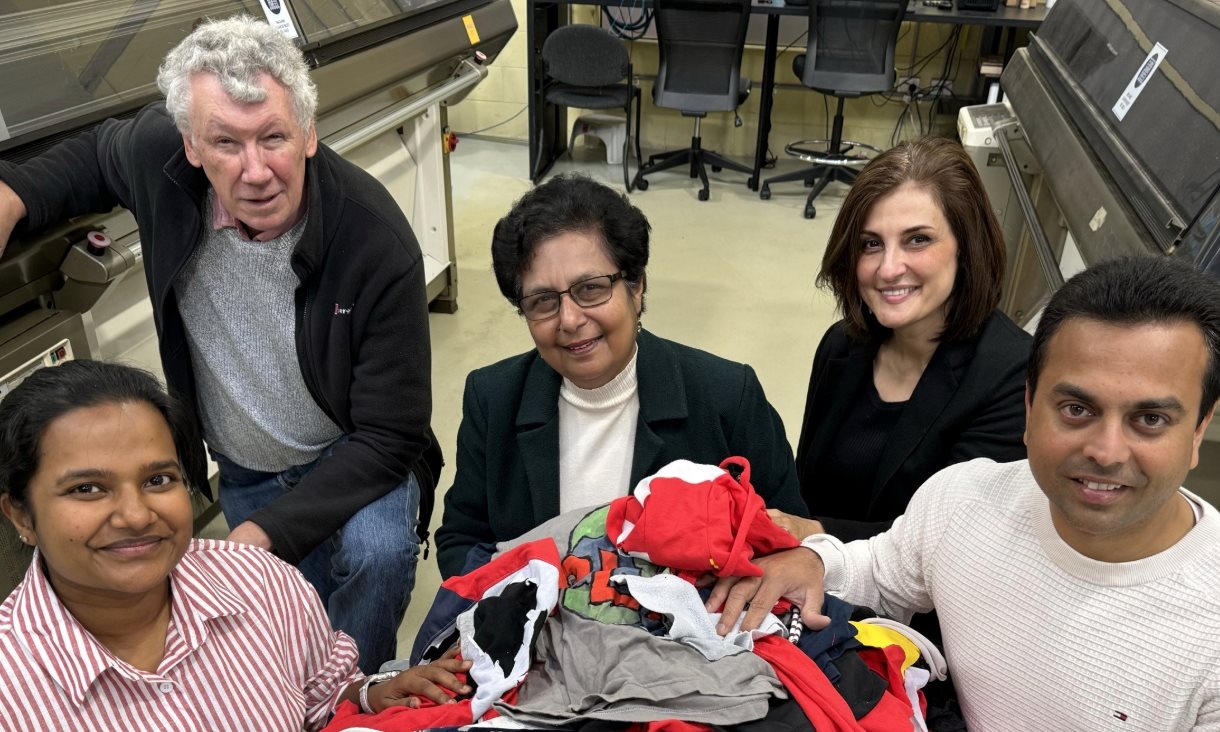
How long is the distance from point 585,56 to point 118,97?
11.8ft

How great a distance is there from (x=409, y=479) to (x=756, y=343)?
2232 millimetres

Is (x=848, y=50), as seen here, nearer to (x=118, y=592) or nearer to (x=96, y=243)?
(x=96, y=243)

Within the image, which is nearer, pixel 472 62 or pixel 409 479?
pixel 409 479

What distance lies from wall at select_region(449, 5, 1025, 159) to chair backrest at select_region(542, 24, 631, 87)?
0.96 meters

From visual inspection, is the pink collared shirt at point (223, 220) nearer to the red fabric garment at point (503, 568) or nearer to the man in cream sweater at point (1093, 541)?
the red fabric garment at point (503, 568)

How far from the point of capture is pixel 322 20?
2.76 metres

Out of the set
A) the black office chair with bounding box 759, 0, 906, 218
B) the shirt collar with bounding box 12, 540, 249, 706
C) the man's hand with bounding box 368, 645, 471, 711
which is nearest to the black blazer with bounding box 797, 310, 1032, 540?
the man's hand with bounding box 368, 645, 471, 711

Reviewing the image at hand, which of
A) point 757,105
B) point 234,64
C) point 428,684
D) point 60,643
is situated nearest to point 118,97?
point 234,64

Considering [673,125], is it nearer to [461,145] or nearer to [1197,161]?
[461,145]

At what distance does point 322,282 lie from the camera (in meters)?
1.72

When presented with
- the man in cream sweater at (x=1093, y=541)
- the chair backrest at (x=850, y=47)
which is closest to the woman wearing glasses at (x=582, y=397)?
the man in cream sweater at (x=1093, y=541)

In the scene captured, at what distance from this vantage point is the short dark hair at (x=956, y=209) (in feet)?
5.23

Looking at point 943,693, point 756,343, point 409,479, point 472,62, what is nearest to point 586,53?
point 472,62

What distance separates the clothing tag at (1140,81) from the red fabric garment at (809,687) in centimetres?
177
